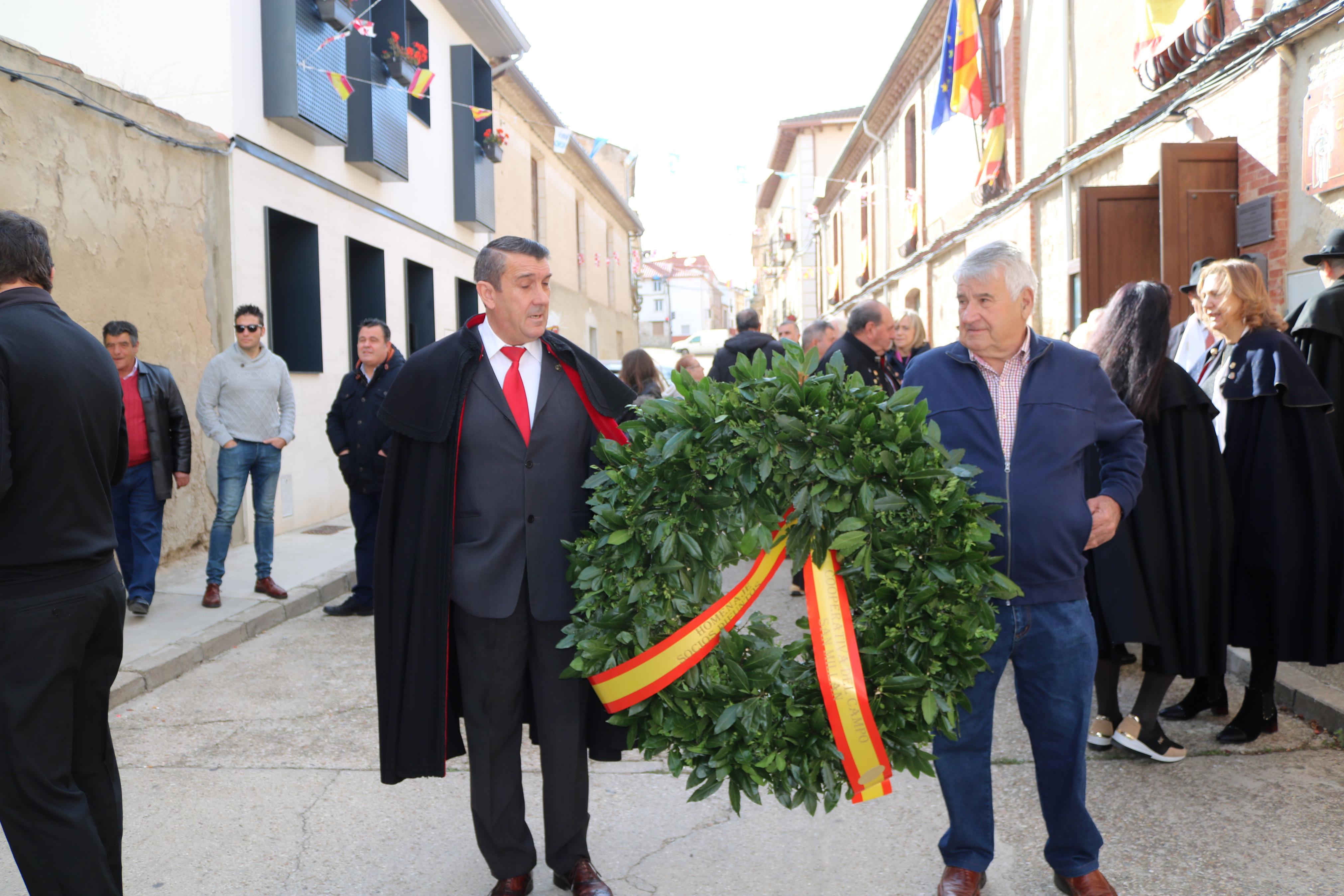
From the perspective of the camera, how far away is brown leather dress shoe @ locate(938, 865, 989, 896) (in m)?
2.94

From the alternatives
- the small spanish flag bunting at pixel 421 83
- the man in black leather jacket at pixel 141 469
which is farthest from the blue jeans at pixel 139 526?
the small spanish flag bunting at pixel 421 83

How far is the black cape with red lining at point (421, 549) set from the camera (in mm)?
2943

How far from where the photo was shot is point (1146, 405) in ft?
12.6

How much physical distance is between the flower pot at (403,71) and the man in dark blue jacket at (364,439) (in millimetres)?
6042

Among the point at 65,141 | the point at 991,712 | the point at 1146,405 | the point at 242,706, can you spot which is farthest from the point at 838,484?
the point at 65,141

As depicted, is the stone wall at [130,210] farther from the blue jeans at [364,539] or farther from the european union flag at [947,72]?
the european union flag at [947,72]

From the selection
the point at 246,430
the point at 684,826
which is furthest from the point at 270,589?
the point at 684,826

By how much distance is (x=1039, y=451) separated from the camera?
9.29ft

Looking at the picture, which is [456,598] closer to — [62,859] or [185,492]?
[62,859]

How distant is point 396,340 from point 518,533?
10.6m

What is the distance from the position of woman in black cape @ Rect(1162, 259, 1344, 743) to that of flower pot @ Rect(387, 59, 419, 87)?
9773mm

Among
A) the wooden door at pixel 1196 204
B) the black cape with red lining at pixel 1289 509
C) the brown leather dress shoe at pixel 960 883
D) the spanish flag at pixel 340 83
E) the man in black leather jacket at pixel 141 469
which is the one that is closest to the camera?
the brown leather dress shoe at pixel 960 883

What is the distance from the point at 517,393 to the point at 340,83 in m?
8.14

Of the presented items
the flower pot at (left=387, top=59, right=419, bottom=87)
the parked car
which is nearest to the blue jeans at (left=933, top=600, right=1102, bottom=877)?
the flower pot at (left=387, top=59, right=419, bottom=87)
